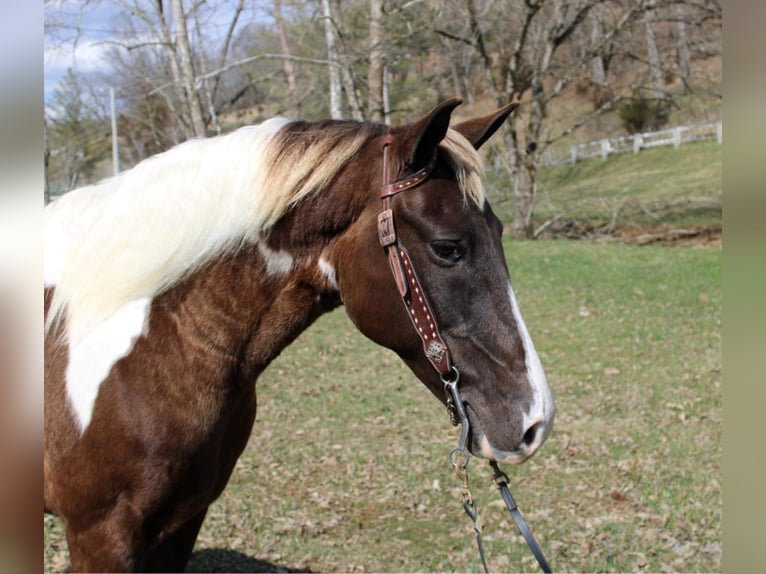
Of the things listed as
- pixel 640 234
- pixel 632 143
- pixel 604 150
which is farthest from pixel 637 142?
pixel 640 234

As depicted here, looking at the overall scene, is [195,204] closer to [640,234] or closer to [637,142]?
[640,234]

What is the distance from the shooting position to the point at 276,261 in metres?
2.09

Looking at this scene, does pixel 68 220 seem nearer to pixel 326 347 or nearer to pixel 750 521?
pixel 750 521

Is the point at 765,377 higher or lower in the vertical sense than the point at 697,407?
higher

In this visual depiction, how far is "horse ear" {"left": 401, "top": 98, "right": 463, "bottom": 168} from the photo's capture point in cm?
181

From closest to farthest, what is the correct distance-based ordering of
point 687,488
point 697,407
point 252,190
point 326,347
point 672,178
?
point 252,190 < point 687,488 < point 697,407 < point 326,347 < point 672,178

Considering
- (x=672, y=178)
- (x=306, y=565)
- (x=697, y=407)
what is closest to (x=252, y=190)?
(x=306, y=565)

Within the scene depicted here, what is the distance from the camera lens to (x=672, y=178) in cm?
2231

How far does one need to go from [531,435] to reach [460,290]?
45 cm

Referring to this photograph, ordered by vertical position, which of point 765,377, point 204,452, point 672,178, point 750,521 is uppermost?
point 765,377

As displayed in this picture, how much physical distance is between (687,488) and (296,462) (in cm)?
309

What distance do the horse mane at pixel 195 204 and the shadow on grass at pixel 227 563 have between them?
95.5 inches

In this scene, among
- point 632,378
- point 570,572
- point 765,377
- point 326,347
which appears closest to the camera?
point 765,377

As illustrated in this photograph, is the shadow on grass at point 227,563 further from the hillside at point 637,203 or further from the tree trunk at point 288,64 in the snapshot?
the hillside at point 637,203
